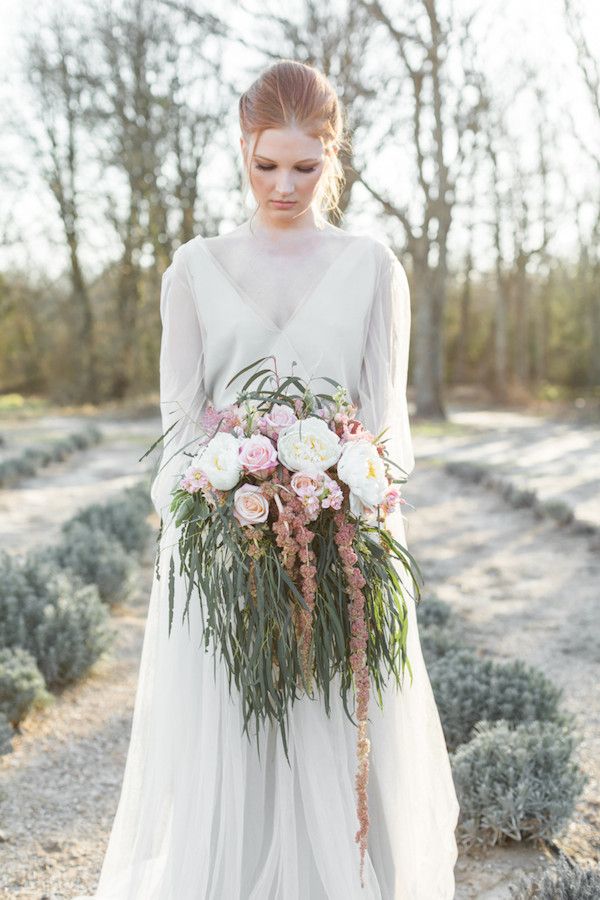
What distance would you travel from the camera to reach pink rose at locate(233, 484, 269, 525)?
189 cm

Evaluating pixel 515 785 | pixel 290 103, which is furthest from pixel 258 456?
pixel 515 785

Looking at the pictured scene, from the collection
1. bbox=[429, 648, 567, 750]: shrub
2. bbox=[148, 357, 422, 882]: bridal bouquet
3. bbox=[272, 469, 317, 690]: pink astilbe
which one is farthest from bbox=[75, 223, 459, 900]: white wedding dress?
bbox=[429, 648, 567, 750]: shrub

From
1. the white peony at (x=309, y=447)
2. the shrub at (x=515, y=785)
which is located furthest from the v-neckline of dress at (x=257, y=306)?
the shrub at (x=515, y=785)

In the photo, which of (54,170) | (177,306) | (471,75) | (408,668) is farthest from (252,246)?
(54,170)

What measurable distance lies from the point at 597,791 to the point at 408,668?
1.68 metres

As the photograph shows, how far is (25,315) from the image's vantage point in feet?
99.2

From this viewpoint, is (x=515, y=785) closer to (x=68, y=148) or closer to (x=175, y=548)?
(x=175, y=548)

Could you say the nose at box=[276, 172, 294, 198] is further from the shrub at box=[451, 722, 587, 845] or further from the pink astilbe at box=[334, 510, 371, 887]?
the shrub at box=[451, 722, 587, 845]

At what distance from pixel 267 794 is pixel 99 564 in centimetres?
388

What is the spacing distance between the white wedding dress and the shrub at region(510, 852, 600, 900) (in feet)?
0.96

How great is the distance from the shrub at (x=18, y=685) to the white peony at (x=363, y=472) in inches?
106

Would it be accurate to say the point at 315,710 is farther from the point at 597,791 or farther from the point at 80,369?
the point at 80,369

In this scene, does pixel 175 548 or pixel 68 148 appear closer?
pixel 175 548

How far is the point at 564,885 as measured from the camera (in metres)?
2.31
